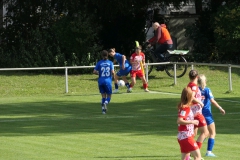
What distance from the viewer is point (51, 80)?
104 feet

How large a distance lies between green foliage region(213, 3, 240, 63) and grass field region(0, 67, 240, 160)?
5.14 feet

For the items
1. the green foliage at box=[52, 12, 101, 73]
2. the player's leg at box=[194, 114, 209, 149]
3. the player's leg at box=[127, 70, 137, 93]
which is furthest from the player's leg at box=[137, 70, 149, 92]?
the player's leg at box=[194, 114, 209, 149]

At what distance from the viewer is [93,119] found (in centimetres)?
2105

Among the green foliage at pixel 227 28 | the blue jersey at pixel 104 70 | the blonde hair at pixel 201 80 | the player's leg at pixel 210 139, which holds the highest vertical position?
the green foliage at pixel 227 28

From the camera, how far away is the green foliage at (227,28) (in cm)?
3412

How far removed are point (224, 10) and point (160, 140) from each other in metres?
18.9

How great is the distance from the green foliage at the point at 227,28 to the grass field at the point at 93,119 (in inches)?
61.7

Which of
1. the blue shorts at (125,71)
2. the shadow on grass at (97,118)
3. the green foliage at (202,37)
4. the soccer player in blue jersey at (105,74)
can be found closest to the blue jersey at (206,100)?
the shadow on grass at (97,118)

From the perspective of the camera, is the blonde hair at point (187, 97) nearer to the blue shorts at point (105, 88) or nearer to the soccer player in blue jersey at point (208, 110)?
the soccer player in blue jersey at point (208, 110)

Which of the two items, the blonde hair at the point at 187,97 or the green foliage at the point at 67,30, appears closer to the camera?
the blonde hair at the point at 187,97

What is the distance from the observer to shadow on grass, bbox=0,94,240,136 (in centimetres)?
1877

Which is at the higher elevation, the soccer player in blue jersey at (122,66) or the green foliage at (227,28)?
the green foliage at (227,28)

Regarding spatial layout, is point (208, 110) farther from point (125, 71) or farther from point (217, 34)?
point (217, 34)

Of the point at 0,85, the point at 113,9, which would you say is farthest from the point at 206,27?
the point at 0,85
